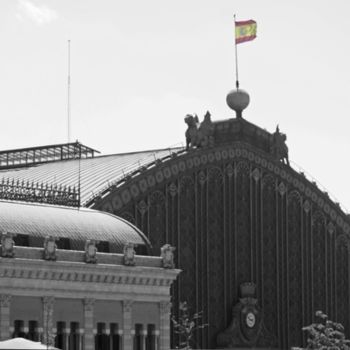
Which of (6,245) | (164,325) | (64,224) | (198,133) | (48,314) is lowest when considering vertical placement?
(48,314)

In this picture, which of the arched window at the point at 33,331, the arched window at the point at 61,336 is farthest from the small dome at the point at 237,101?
the arched window at the point at 33,331

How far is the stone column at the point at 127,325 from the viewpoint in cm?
9494

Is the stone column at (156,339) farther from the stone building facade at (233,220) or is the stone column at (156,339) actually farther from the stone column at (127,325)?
the stone building facade at (233,220)

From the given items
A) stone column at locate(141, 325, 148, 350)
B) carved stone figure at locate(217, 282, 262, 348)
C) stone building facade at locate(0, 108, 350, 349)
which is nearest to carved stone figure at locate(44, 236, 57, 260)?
stone column at locate(141, 325, 148, 350)

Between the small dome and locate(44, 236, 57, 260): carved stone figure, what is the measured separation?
50644 mm

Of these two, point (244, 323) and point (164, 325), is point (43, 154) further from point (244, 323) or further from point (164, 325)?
point (164, 325)

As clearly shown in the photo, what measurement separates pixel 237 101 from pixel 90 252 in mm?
48031

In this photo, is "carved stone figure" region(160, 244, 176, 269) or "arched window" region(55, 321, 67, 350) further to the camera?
"carved stone figure" region(160, 244, 176, 269)

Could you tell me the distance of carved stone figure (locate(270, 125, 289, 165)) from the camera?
13962 centimetres

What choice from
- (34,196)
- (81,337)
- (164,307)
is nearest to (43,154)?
(34,196)

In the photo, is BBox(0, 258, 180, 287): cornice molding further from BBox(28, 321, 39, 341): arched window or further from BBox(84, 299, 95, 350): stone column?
BBox(28, 321, 39, 341): arched window

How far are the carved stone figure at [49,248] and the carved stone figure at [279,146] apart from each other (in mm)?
52454

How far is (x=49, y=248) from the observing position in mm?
90062

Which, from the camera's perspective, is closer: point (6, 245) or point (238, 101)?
point (6, 245)
